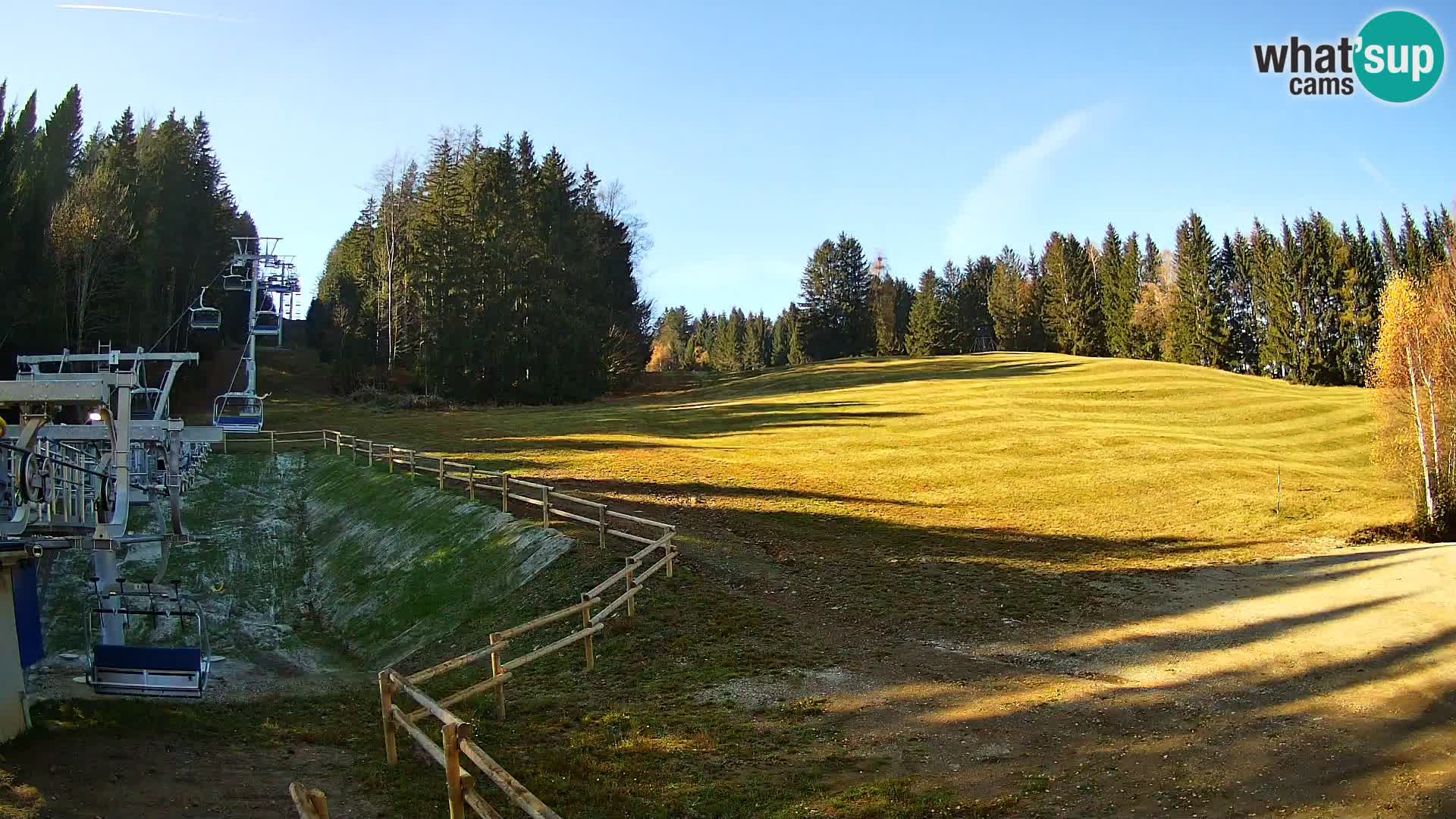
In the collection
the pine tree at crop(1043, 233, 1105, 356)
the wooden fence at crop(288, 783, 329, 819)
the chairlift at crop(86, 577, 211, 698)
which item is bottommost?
the chairlift at crop(86, 577, 211, 698)

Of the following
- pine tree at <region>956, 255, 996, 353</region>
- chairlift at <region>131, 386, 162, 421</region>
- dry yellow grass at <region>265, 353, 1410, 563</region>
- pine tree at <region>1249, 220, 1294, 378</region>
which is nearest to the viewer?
chairlift at <region>131, 386, 162, 421</region>

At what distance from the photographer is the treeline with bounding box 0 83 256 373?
48.3 metres

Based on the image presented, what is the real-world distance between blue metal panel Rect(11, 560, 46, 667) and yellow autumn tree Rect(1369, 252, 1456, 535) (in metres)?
37.6

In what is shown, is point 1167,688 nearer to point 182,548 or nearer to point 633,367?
point 182,548

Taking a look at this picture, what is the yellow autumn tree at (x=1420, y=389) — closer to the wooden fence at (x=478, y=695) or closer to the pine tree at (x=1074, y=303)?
the wooden fence at (x=478, y=695)

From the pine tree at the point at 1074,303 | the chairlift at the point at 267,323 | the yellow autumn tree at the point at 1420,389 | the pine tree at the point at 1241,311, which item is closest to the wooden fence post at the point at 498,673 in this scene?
the yellow autumn tree at the point at 1420,389

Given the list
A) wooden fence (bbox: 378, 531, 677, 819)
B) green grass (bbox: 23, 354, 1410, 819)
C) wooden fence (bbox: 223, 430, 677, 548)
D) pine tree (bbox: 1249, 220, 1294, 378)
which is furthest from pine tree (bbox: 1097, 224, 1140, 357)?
wooden fence (bbox: 378, 531, 677, 819)

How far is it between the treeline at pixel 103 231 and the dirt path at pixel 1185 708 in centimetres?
4858

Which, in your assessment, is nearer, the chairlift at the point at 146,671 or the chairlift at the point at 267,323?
the chairlift at the point at 146,671

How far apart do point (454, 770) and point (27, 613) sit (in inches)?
312

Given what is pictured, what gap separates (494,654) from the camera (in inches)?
502

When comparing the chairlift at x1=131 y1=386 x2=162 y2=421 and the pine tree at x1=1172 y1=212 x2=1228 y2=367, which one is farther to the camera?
the pine tree at x1=1172 y1=212 x2=1228 y2=367

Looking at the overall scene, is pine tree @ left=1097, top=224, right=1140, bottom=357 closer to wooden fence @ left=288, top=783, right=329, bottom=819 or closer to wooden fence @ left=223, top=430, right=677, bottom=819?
wooden fence @ left=223, top=430, right=677, bottom=819

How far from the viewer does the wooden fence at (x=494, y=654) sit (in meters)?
8.04
